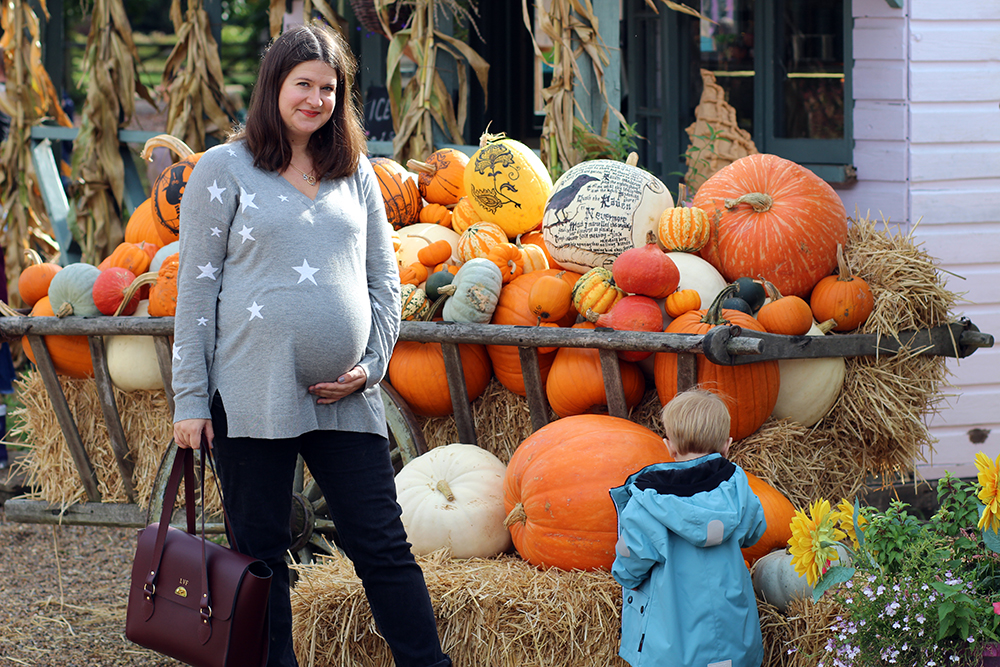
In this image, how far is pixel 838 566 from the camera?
2191 millimetres

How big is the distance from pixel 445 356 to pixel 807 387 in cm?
113

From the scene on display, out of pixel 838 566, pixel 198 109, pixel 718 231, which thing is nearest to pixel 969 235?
pixel 718 231

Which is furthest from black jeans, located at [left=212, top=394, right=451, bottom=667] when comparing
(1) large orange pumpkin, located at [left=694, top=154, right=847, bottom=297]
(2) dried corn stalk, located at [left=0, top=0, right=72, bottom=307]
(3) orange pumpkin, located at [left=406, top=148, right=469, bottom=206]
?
(2) dried corn stalk, located at [left=0, top=0, right=72, bottom=307]

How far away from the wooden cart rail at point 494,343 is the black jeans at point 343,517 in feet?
2.44

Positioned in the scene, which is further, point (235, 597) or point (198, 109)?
point (198, 109)

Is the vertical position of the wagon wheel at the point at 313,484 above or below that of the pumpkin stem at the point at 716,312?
below

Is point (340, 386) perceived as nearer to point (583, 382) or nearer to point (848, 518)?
point (583, 382)

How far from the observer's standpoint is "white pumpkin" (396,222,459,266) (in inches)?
147

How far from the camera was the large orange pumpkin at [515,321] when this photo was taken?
10.9 feet

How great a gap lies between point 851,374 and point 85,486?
276 centimetres

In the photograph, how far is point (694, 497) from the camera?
2.43m

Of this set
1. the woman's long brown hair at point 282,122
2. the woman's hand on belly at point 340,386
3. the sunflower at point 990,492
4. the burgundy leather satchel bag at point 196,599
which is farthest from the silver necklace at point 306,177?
the sunflower at point 990,492

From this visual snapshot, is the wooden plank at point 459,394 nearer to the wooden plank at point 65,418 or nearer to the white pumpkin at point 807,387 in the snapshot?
the white pumpkin at point 807,387

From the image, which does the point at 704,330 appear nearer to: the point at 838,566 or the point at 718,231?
the point at 718,231
